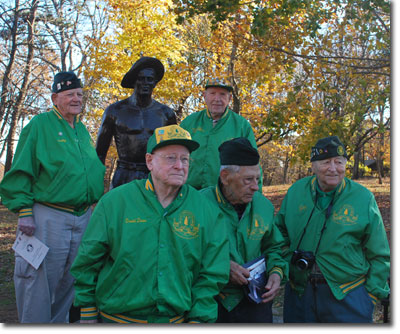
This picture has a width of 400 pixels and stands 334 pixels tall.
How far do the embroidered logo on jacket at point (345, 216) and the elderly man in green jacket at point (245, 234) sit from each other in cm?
47

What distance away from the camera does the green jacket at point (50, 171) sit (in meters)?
3.39

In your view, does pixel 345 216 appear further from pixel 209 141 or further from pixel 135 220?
pixel 135 220

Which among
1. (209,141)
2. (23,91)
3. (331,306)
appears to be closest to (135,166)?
(209,141)

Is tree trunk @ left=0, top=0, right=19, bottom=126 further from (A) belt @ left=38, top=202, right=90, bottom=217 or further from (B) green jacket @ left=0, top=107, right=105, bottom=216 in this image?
(A) belt @ left=38, top=202, right=90, bottom=217

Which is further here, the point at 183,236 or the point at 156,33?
the point at 156,33

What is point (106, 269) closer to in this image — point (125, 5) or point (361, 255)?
point (361, 255)

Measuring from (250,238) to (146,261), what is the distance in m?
0.82

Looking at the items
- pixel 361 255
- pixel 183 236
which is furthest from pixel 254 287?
pixel 361 255

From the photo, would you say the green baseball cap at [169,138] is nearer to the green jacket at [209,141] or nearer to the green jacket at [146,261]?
the green jacket at [146,261]

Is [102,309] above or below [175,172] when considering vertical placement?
below

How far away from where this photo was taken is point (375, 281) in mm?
3037

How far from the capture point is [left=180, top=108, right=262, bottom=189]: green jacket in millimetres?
3914

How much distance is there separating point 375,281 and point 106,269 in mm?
1884

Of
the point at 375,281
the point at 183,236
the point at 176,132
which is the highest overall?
the point at 176,132
